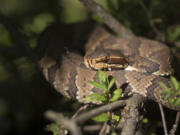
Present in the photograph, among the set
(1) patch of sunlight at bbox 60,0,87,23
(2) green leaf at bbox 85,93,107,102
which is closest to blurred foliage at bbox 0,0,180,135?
(1) patch of sunlight at bbox 60,0,87,23

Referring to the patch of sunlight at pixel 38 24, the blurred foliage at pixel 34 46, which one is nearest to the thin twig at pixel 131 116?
the blurred foliage at pixel 34 46

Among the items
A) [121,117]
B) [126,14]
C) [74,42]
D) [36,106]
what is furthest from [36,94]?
[121,117]

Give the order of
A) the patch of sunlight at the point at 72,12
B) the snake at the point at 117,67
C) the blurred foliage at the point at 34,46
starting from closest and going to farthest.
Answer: the snake at the point at 117,67, the blurred foliage at the point at 34,46, the patch of sunlight at the point at 72,12

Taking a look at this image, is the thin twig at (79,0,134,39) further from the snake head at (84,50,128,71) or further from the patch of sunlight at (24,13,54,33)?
the patch of sunlight at (24,13,54,33)

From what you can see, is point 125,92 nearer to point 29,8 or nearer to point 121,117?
point 121,117

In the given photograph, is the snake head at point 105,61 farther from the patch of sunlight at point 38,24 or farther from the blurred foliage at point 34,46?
the patch of sunlight at point 38,24

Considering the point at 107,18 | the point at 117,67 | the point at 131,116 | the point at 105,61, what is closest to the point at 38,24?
the point at 107,18

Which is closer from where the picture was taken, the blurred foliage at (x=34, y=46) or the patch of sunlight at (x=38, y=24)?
the blurred foliage at (x=34, y=46)
